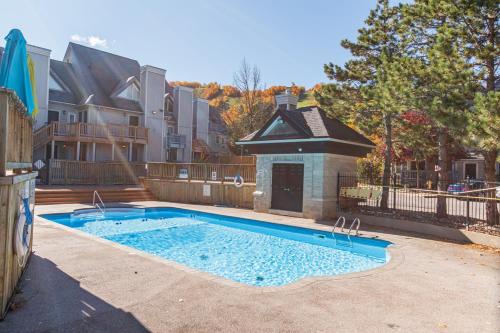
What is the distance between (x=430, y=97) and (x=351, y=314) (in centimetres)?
963

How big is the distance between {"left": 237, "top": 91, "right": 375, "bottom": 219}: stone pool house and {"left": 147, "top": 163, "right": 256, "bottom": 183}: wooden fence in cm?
187

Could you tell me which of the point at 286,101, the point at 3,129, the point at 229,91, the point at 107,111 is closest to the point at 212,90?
the point at 229,91

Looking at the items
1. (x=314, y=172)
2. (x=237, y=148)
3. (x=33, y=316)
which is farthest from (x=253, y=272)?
(x=237, y=148)

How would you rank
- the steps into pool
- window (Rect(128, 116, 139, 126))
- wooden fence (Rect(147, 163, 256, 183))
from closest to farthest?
the steps into pool, wooden fence (Rect(147, 163, 256, 183)), window (Rect(128, 116, 139, 126))

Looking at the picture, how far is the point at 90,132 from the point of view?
92.1 ft

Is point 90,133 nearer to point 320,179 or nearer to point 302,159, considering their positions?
point 302,159

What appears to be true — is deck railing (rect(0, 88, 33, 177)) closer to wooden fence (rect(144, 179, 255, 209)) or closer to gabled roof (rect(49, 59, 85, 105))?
wooden fence (rect(144, 179, 255, 209))

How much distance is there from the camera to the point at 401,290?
6438mm

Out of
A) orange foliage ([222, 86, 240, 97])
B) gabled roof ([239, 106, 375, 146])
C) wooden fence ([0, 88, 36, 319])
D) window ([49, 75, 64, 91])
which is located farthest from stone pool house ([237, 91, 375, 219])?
orange foliage ([222, 86, 240, 97])

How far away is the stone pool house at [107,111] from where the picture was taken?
27797 mm

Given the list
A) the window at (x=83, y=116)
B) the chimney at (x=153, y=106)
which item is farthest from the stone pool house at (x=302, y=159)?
the window at (x=83, y=116)

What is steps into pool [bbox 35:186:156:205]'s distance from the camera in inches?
755

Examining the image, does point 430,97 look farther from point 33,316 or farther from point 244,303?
point 33,316

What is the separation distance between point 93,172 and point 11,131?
22.0 meters
